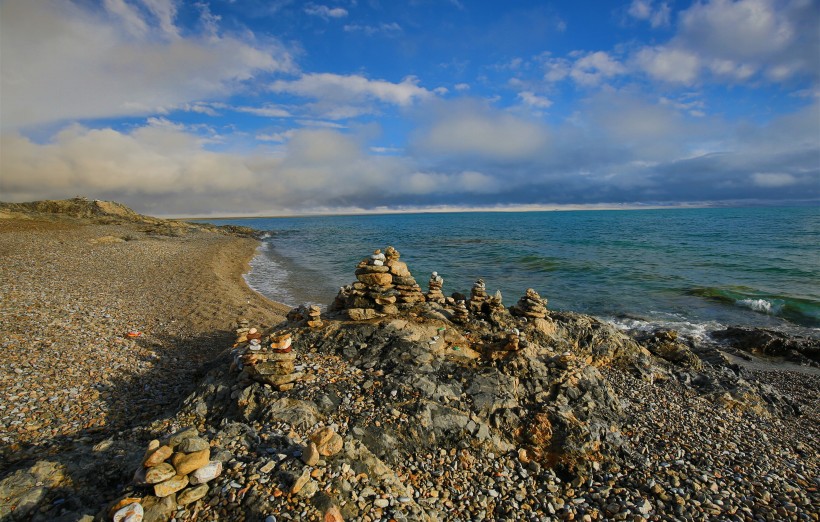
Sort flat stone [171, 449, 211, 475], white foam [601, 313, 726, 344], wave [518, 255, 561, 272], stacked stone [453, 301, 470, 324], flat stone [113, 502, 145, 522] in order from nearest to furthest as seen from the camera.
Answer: flat stone [113, 502, 145, 522]
flat stone [171, 449, 211, 475]
stacked stone [453, 301, 470, 324]
white foam [601, 313, 726, 344]
wave [518, 255, 561, 272]

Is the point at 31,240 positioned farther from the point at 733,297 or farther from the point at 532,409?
the point at 733,297

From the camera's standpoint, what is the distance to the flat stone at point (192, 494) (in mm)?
5840

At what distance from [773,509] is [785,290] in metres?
33.5

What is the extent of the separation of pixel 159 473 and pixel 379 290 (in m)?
8.64

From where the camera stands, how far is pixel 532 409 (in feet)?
31.7

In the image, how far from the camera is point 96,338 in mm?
14461

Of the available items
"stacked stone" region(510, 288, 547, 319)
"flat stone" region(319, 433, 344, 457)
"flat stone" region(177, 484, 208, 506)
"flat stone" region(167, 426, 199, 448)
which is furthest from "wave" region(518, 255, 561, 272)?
"flat stone" region(177, 484, 208, 506)

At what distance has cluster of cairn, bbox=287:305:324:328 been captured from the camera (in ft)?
40.8

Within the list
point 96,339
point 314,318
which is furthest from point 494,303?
point 96,339

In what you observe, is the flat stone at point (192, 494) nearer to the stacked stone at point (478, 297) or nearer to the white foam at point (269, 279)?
the stacked stone at point (478, 297)

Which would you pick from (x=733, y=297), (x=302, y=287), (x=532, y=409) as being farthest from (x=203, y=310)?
(x=733, y=297)

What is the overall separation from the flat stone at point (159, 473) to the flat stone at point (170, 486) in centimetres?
6

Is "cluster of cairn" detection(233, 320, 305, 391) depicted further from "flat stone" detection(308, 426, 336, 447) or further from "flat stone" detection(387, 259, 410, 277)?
"flat stone" detection(387, 259, 410, 277)

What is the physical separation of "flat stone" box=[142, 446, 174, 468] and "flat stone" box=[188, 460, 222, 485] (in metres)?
0.53
